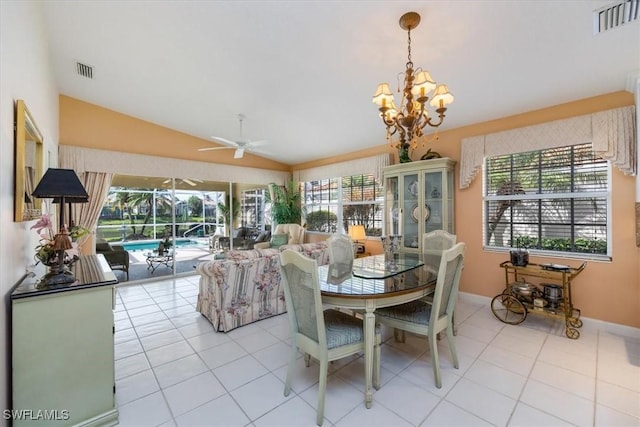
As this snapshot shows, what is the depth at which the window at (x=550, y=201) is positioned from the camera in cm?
316

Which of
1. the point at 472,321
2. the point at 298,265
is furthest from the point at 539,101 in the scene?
the point at 298,265

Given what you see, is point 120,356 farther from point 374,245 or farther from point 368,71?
point 374,245

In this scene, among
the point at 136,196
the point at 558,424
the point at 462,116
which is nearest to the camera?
the point at 558,424

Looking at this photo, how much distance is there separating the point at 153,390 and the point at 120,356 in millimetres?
783

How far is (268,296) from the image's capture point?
11.5 feet

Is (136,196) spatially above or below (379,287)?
above

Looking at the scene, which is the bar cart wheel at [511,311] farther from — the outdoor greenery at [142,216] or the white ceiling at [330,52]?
the outdoor greenery at [142,216]

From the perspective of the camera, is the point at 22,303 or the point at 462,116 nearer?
the point at 22,303

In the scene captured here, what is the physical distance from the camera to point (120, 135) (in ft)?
16.2

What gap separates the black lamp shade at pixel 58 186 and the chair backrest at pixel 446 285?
8.44 ft

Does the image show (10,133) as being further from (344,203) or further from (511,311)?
(344,203)

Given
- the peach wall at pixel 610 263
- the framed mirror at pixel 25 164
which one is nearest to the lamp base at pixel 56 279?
the framed mirror at pixel 25 164

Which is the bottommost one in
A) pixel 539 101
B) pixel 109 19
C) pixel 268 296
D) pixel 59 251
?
pixel 268 296

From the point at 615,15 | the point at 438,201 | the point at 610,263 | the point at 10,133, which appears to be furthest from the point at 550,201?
the point at 10,133
